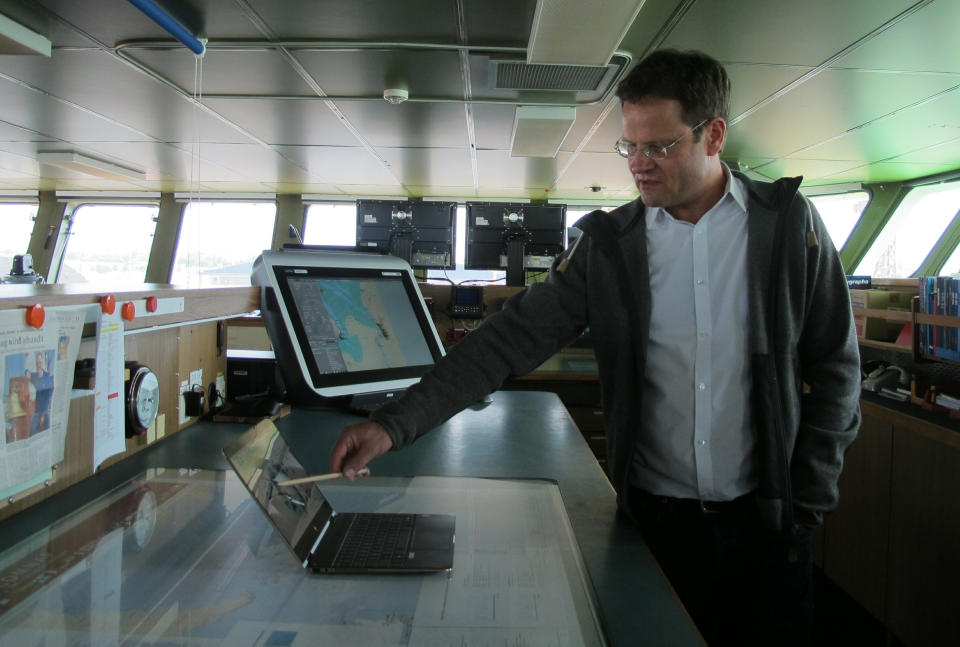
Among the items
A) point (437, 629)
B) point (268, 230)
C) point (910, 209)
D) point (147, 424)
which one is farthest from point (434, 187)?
point (437, 629)

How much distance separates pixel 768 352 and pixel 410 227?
1.88 meters

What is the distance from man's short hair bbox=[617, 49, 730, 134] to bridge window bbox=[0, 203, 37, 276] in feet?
33.0

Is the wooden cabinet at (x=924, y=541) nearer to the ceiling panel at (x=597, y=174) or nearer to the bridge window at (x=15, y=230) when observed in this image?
the ceiling panel at (x=597, y=174)

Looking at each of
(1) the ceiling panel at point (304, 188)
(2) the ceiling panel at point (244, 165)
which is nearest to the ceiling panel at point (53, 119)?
(2) the ceiling panel at point (244, 165)

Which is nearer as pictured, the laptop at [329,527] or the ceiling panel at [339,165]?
the laptop at [329,527]

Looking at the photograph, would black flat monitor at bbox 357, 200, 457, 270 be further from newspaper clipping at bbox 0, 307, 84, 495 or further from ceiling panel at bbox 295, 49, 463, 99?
newspaper clipping at bbox 0, 307, 84, 495

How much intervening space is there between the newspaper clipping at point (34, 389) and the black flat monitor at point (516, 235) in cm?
204

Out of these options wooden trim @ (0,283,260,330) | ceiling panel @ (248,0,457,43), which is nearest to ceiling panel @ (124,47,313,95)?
ceiling panel @ (248,0,457,43)

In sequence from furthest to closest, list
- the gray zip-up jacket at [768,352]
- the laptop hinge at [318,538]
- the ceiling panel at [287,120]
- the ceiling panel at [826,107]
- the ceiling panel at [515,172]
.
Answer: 1. the ceiling panel at [515,172]
2. the ceiling panel at [287,120]
3. the ceiling panel at [826,107]
4. the gray zip-up jacket at [768,352]
5. the laptop hinge at [318,538]

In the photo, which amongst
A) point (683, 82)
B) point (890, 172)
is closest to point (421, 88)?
point (683, 82)

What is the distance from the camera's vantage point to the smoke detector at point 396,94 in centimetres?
410

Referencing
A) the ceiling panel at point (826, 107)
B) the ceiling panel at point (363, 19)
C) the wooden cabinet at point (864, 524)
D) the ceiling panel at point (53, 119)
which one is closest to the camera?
the wooden cabinet at point (864, 524)

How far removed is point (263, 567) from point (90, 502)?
37 centimetres

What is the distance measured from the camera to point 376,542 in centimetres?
80
